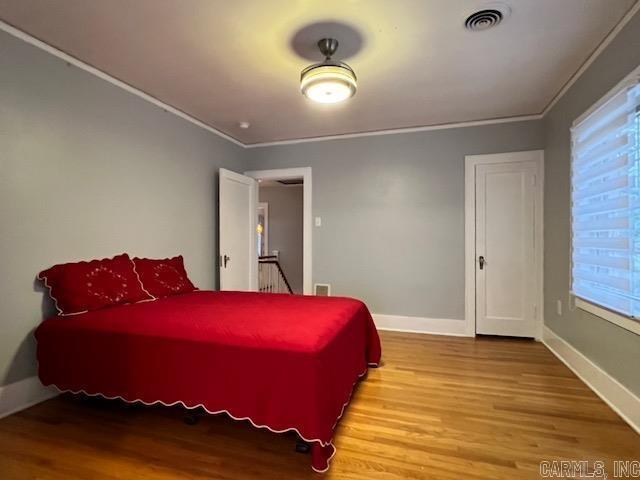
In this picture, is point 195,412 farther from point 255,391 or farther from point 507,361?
point 507,361

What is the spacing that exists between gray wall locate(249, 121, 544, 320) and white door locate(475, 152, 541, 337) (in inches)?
8.1

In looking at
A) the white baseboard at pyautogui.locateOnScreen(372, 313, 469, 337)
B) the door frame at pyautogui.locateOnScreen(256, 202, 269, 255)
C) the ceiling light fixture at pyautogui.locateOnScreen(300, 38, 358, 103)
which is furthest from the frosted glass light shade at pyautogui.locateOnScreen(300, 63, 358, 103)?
the door frame at pyautogui.locateOnScreen(256, 202, 269, 255)

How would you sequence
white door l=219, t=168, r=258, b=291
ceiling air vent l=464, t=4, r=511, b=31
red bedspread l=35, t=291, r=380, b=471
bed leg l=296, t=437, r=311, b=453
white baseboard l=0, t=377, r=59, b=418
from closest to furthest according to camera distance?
red bedspread l=35, t=291, r=380, b=471 → bed leg l=296, t=437, r=311, b=453 → ceiling air vent l=464, t=4, r=511, b=31 → white baseboard l=0, t=377, r=59, b=418 → white door l=219, t=168, r=258, b=291

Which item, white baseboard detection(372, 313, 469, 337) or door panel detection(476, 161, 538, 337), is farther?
white baseboard detection(372, 313, 469, 337)

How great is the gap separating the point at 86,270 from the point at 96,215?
50 centimetres

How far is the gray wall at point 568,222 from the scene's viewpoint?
6.46 ft

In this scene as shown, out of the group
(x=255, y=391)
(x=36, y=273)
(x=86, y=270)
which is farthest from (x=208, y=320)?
(x=36, y=273)

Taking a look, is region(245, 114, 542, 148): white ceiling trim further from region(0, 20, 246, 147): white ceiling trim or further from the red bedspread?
the red bedspread

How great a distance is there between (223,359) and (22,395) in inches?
62.5

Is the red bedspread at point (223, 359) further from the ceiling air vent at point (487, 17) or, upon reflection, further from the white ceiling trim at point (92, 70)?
the ceiling air vent at point (487, 17)

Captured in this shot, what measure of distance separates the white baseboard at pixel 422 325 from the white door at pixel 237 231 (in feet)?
5.84

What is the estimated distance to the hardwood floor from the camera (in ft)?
5.18

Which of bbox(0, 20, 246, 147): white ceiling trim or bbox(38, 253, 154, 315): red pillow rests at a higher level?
bbox(0, 20, 246, 147): white ceiling trim

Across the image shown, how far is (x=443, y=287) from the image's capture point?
3.84m
